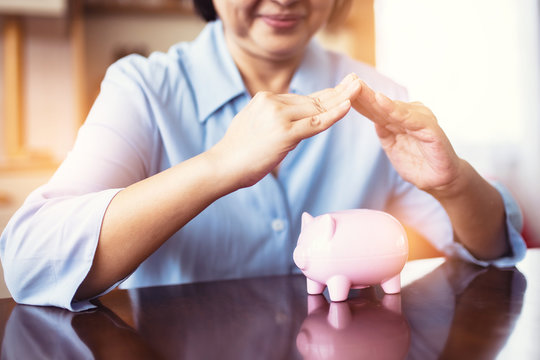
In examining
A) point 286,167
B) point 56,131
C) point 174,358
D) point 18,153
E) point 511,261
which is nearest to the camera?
point 174,358

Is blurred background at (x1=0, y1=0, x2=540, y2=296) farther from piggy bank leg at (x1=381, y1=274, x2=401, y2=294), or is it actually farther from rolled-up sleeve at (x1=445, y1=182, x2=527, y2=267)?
piggy bank leg at (x1=381, y1=274, x2=401, y2=294)

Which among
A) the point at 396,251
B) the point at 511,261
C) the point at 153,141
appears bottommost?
the point at 511,261

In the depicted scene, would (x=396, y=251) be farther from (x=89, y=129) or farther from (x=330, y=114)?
(x=89, y=129)

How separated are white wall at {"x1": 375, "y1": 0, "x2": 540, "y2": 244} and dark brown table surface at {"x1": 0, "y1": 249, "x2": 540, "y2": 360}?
2.49 metres

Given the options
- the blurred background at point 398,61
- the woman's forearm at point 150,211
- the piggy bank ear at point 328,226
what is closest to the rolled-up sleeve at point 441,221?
the piggy bank ear at point 328,226

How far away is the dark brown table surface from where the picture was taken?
467mm

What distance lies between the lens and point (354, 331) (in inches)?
20.2

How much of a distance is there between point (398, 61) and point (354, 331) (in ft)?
9.46

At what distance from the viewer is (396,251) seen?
2.14 ft

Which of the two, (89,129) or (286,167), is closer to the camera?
(89,129)

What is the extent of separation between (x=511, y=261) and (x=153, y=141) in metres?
0.68

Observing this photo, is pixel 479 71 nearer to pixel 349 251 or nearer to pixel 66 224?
pixel 349 251

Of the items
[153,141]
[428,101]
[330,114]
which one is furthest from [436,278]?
[428,101]

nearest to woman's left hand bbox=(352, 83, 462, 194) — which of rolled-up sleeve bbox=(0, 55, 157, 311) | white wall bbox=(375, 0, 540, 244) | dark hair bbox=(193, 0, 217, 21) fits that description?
rolled-up sleeve bbox=(0, 55, 157, 311)
